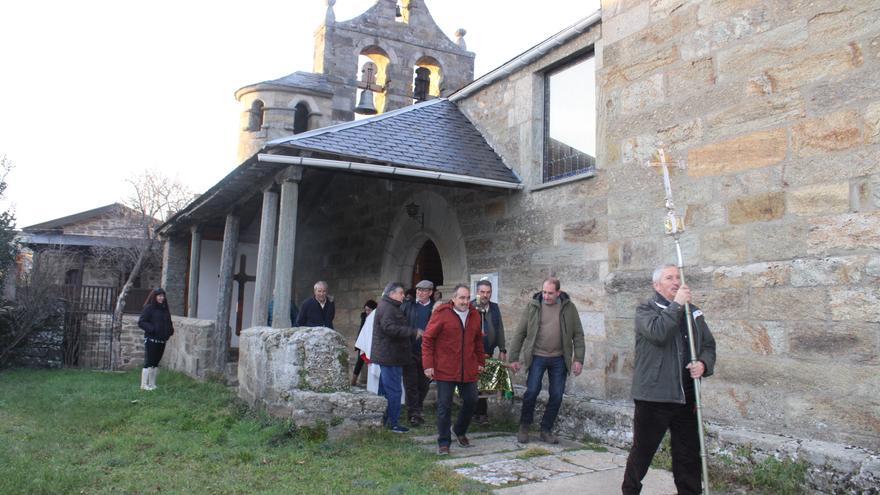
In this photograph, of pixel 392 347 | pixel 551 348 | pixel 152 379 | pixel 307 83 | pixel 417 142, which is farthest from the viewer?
pixel 307 83

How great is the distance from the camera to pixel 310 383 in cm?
595

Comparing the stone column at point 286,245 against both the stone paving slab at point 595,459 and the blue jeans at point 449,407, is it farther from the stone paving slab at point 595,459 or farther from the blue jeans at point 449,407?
the stone paving slab at point 595,459

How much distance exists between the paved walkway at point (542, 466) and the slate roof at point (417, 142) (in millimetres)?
2936

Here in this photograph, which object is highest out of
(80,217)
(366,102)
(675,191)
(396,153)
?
(366,102)

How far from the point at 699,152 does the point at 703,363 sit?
2168 mm

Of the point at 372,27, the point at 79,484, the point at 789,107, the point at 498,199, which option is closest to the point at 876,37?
the point at 789,107

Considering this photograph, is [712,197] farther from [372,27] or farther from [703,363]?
[372,27]

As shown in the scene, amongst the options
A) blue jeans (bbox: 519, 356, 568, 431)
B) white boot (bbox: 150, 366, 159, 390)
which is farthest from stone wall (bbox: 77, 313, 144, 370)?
blue jeans (bbox: 519, 356, 568, 431)

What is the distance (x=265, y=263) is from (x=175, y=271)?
25.3 feet

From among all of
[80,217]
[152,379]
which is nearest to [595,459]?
[152,379]

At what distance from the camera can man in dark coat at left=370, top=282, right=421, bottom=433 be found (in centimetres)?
614

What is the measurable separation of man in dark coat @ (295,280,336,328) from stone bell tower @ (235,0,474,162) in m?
8.29

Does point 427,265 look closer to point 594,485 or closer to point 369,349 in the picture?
point 369,349

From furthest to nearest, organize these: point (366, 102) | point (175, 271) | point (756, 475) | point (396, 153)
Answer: point (175, 271)
point (366, 102)
point (396, 153)
point (756, 475)
